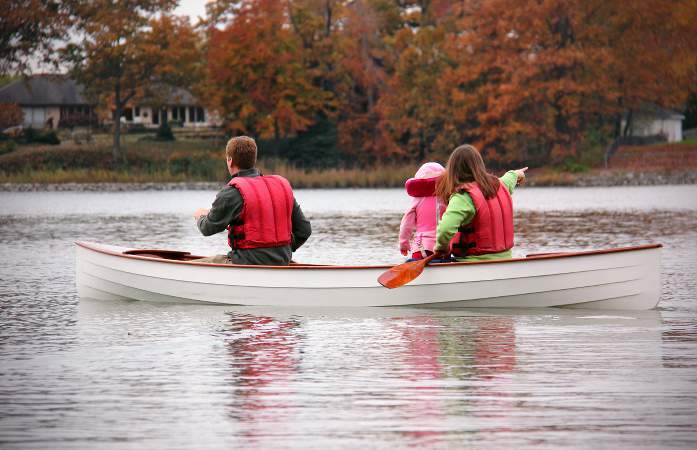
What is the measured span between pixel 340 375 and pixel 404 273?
10.6 ft

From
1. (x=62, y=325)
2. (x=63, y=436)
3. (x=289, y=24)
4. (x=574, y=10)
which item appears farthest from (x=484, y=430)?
(x=289, y=24)

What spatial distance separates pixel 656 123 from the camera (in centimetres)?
8138

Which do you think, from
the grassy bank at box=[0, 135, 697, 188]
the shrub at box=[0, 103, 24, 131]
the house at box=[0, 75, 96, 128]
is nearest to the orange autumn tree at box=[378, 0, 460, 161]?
the grassy bank at box=[0, 135, 697, 188]

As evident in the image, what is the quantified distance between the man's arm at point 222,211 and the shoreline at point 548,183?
154 ft

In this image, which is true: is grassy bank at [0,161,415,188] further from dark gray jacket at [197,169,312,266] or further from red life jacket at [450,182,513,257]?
red life jacket at [450,182,513,257]

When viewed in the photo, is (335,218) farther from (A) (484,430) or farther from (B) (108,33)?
(B) (108,33)

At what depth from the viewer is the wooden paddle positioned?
41.2 feet

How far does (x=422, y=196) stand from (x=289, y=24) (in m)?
59.4

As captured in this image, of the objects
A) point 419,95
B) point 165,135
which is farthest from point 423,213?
point 165,135

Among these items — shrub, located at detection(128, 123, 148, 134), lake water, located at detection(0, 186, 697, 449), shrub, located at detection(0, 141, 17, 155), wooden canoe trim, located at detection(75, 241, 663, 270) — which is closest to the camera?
lake water, located at detection(0, 186, 697, 449)

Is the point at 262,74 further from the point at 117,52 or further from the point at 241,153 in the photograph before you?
the point at 241,153

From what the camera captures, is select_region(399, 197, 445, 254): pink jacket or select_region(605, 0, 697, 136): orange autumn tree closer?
select_region(399, 197, 445, 254): pink jacket

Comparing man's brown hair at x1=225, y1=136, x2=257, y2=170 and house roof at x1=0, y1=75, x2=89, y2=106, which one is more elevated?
house roof at x1=0, y1=75, x2=89, y2=106

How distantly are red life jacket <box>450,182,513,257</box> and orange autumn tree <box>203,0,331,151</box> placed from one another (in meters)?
54.6
